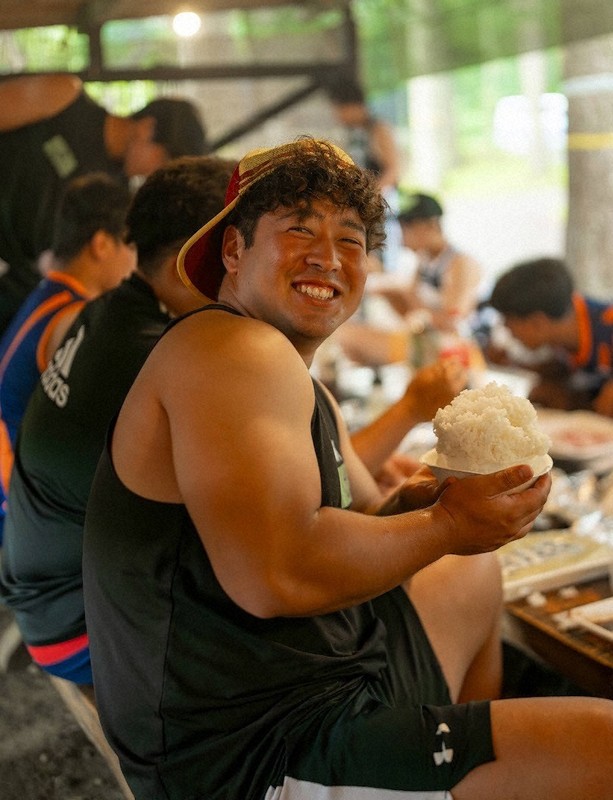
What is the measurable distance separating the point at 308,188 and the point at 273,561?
0.67 m

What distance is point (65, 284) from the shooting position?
3.31 metres

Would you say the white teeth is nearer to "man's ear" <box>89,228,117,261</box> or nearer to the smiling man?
the smiling man

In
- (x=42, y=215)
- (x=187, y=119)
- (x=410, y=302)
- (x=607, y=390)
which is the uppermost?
(x=187, y=119)

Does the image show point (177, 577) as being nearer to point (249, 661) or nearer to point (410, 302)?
point (249, 661)

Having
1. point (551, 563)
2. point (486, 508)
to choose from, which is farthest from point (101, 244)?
point (486, 508)

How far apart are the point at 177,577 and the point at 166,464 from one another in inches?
7.6

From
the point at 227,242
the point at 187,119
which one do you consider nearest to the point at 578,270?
the point at 187,119

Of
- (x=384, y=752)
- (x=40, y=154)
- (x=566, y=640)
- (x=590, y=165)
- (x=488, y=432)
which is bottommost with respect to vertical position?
(x=590, y=165)

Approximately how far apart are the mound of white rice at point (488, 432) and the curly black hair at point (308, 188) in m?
0.41

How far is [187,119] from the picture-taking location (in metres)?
5.14

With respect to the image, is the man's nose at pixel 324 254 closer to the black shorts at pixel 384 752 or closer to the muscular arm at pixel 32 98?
the black shorts at pixel 384 752

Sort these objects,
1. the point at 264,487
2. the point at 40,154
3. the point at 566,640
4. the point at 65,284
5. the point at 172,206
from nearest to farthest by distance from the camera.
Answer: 1. the point at 264,487
2. the point at 566,640
3. the point at 172,206
4. the point at 65,284
5. the point at 40,154

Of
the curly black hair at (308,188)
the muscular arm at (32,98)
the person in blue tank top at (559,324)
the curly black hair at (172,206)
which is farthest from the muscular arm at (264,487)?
the muscular arm at (32,98)

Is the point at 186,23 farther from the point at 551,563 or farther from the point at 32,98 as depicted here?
the point at 551,563
